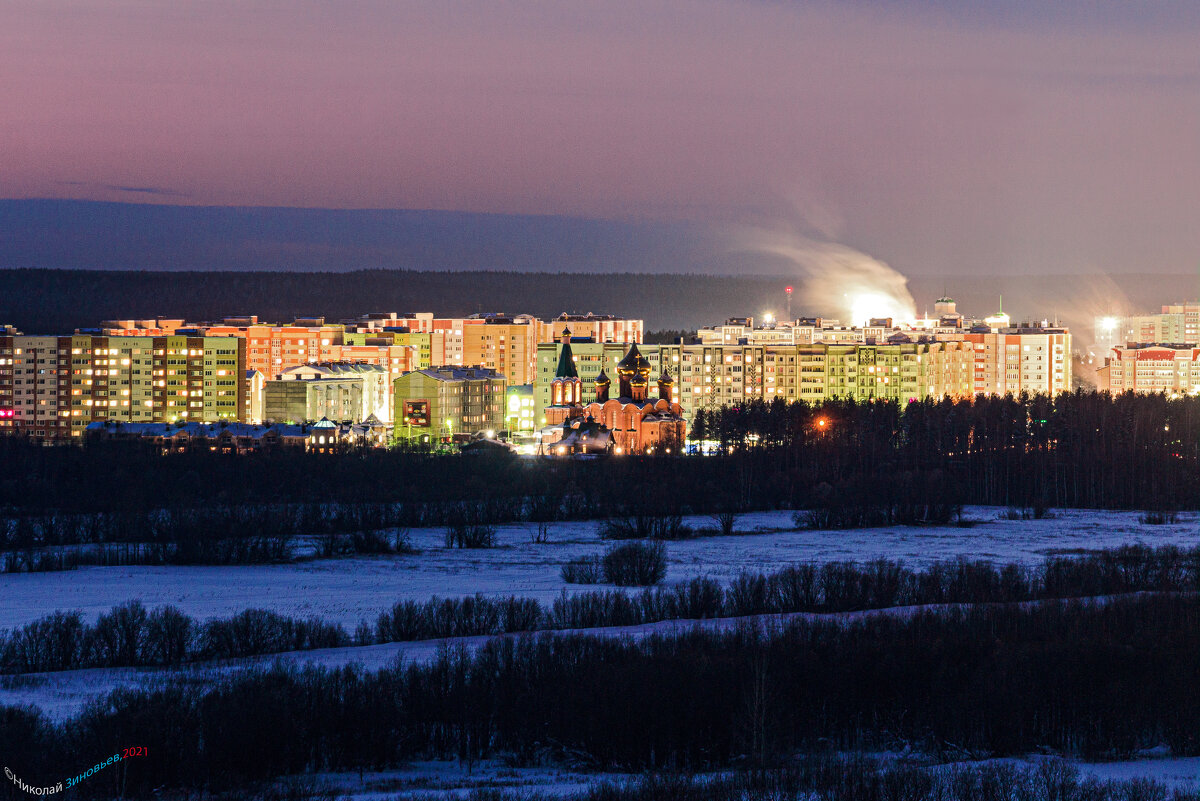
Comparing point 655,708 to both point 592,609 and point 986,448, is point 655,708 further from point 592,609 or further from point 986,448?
point 986,448

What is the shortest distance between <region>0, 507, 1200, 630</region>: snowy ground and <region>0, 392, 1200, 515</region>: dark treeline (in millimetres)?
2219

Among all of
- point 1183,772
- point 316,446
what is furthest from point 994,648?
point 316,446

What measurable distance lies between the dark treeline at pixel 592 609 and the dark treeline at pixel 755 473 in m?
14.4

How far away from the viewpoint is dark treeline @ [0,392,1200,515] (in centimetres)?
4716

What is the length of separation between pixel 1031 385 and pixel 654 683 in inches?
3363

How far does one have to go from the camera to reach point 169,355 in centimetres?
8069

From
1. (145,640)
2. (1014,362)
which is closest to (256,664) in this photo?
(145,640)

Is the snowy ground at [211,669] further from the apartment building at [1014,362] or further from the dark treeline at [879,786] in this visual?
the apartment building at [1014,362]

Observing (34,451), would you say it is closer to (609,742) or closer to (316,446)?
(316,446)

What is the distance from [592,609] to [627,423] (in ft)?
121

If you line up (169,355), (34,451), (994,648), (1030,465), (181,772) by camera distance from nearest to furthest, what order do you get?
(181,772) → (994,648) → (1030,465) → (34,451) → (169,355)

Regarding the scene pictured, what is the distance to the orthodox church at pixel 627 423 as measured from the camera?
205 ft

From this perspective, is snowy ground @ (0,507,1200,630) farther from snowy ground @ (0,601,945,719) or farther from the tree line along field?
snowy ground @ (0,601,945,719)

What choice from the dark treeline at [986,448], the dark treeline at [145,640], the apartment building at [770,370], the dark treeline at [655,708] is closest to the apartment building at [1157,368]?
the apartment building at [770,370]
